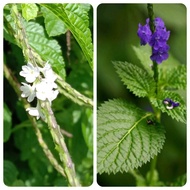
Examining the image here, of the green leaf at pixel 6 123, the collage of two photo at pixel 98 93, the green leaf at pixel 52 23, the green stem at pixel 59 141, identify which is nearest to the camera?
the green stem at pixel 59 141

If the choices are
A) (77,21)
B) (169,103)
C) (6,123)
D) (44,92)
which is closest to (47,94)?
(44,92)

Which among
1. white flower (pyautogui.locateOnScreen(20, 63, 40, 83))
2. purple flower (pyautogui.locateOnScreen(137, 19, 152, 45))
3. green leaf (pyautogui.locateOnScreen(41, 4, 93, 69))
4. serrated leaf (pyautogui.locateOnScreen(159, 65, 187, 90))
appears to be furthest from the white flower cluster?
serrated leaf (pyautogui.locateOnScreen(159, 65, 187, 90))

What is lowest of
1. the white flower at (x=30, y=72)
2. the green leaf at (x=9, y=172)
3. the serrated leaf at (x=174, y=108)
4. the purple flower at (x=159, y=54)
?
the green leaf at (x=9, y=172)

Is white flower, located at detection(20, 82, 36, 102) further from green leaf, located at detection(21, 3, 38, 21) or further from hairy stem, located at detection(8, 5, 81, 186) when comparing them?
green leaf, located at detection(21, 3, 38, 21)

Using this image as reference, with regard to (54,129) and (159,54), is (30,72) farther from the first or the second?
(159,54)

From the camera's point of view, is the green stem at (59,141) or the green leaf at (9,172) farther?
the green leaf at (9,172)

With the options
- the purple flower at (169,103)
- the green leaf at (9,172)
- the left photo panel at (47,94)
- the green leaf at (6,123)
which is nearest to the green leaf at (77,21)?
the left photo panel at (47,94)

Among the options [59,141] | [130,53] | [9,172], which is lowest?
[9,172]

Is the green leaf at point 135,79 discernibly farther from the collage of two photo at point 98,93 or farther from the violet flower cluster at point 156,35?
the violet flower cluster at point 156,35
